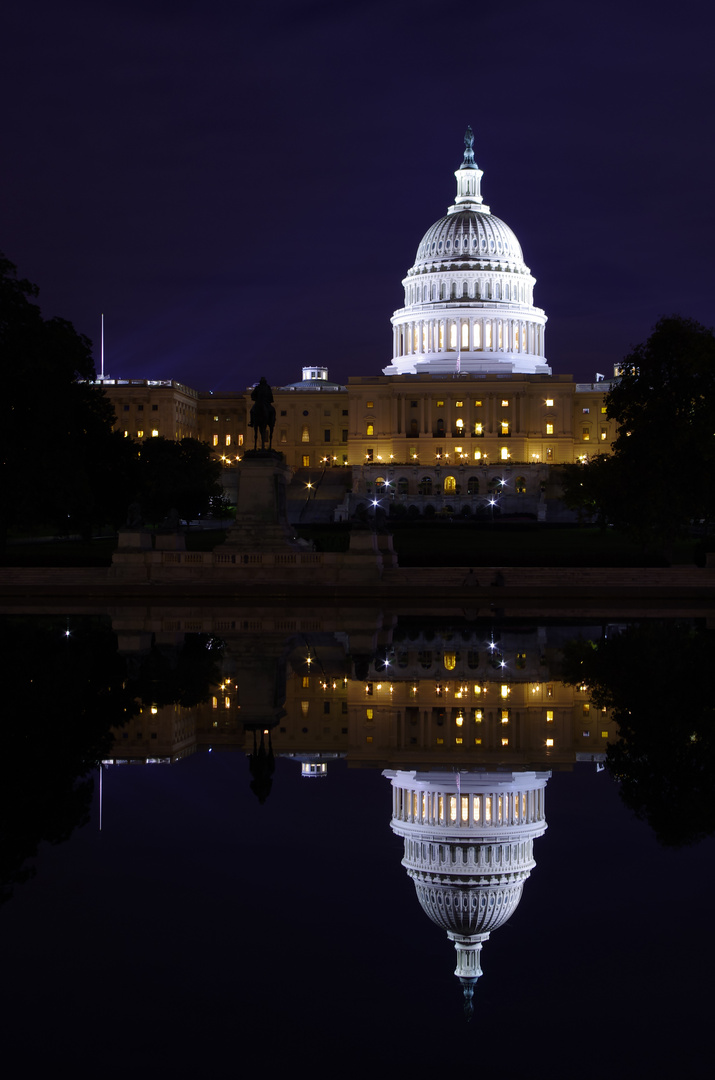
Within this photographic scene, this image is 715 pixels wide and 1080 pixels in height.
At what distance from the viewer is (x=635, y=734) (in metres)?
15.8

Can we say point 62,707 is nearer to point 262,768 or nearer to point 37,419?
point 262,768

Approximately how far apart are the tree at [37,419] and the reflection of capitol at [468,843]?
38160mm

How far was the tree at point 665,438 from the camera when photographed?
50125mm

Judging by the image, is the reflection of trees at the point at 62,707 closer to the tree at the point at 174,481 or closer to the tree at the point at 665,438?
the tree at the point at 665,438

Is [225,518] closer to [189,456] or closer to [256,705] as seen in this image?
[189,456]

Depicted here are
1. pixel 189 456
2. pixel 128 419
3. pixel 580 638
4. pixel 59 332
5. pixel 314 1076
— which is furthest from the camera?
pixel 128 419

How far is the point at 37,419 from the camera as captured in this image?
5100cm

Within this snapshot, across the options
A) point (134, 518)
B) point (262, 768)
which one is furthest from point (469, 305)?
point (262, 768)

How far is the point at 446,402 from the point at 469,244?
26785mm

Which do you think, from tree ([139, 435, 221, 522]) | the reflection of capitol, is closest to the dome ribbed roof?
tree ([139, 435, 221, 522])

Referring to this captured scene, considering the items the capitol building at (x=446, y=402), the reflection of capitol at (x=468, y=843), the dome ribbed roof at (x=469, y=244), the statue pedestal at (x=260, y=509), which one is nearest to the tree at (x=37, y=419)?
the statue pedestal at (x=260, y=509)

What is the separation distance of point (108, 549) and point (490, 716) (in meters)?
45.3

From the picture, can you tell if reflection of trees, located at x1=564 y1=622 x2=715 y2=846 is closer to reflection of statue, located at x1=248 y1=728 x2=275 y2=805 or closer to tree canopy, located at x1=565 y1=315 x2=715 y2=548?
reflection of statue, located at x1=248 y1=728 x2=275 y2=805

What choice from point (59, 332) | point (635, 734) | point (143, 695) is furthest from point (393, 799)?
point (59, 332)
